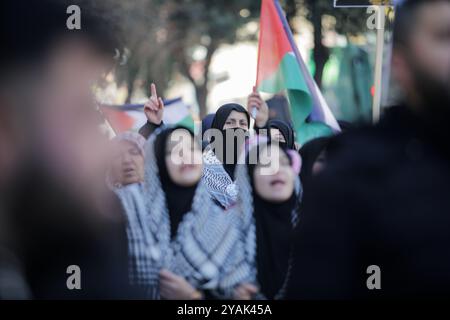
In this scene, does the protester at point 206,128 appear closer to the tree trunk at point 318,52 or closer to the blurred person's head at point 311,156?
the tree trunk at point 318,52

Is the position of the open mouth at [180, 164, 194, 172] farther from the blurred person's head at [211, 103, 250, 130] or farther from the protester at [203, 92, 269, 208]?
the blurred person's head at [211, 103, 250, 130]

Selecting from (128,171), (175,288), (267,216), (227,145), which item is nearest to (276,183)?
(267,216)

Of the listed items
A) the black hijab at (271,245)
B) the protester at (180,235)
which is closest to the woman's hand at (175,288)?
the protester at (180,235)

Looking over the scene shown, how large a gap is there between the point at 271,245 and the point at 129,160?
0.72 meters

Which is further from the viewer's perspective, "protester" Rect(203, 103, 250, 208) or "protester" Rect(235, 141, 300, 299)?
"protester" Rect(203, 103, 250, 208)

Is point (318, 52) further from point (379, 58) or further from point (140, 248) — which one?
point (140, 248)

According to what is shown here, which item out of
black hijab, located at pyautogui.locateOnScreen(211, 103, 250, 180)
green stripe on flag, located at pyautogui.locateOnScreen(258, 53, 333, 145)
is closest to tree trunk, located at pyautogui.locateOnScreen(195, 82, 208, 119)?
black hijab, located at pyautogui.locateOnScreen(211, 103, 250, 180)

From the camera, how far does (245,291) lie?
2520 millimetres

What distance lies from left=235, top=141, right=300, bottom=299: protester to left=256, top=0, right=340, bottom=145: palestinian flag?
88 cm

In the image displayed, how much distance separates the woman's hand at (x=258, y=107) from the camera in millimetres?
Result: 3893

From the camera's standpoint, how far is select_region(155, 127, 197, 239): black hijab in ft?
8.47

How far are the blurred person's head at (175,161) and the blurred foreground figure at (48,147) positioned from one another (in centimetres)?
110

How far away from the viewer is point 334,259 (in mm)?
1467
